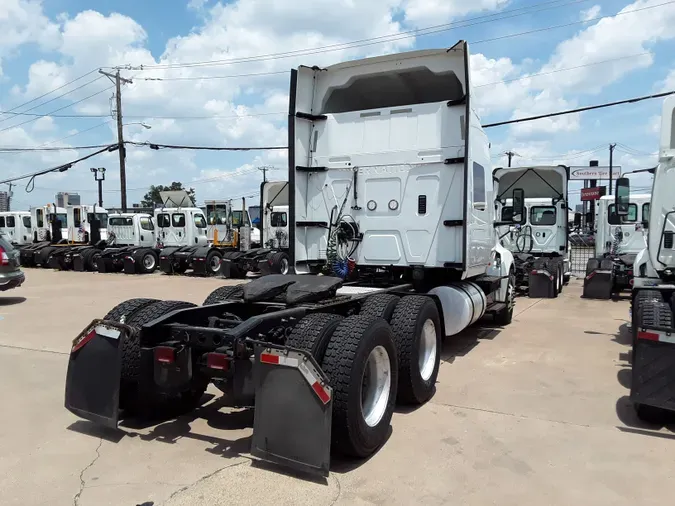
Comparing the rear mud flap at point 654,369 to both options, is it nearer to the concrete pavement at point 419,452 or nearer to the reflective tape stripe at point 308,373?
the concrete pavement at point 419,452

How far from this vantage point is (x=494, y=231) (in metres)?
9.03

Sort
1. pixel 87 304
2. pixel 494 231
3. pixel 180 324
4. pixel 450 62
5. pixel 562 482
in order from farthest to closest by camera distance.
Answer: pixel 87 304 → pixel 494 231 → pixel 450 62 → pixel 180 324 → pixel 562 482

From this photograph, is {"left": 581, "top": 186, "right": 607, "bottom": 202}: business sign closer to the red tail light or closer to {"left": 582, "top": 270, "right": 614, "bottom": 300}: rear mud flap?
{"left": 582, "top": 270, "right": 614, "bottom": 300}: rear mud flap

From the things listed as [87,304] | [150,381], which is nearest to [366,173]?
[150,381]

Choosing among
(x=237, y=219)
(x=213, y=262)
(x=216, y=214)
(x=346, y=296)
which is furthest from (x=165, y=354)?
(x=216, y=214)

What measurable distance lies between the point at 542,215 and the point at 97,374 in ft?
44.9

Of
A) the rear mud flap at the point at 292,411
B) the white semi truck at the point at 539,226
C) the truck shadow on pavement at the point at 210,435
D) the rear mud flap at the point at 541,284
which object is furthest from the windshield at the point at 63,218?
the rear mud flap at the point at 292,411

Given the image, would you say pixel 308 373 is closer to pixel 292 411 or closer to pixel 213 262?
pixel 292 411

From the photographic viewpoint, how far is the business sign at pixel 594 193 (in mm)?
15530

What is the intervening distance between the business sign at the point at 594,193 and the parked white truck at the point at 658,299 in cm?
840

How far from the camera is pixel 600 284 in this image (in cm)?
1338

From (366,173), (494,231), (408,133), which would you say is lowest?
(494,231)

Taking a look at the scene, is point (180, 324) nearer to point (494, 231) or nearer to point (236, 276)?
point (494, 231)

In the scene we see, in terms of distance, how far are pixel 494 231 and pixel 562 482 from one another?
5824 mm
